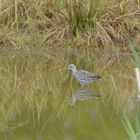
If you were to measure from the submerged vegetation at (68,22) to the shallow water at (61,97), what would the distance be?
28 centimetres

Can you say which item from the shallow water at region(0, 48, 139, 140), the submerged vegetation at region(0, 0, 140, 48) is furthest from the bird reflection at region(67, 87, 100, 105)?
the submerged vegetation at region(0, 0, 140, 48)

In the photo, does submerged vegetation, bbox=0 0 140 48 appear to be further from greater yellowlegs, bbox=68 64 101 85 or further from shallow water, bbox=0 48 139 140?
greater yellowlegs, bbox=68 64 101 85

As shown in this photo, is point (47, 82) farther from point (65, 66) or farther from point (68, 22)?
→ point (68, 22)

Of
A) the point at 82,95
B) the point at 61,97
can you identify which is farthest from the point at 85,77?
the point at 61,97

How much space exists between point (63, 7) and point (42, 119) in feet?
12.2

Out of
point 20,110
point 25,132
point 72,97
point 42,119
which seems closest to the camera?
point 25,132

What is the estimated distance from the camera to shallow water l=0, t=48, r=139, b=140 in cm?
432

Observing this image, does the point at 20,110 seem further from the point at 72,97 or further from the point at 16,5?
the point at 16,5

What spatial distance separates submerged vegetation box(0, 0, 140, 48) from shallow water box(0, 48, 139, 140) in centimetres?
28

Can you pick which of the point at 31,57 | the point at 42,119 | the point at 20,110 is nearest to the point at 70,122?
the point at 42,119

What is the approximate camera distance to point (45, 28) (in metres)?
8.03

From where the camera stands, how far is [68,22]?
7.95 m

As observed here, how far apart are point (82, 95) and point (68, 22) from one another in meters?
2.76

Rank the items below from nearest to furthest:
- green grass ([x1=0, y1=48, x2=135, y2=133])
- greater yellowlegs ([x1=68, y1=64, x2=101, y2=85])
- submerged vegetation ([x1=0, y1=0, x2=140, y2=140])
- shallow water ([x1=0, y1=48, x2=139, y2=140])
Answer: shallow water ([x1=0, y1=48, x2=139, y2=140])
submerged vegetation ([x1=0, y1=0, x2=140, y2=140])
green grass ([x1=0, y1=48, x2=135, y2=133])
greater yellowlegs ([x1=68, y1=64, x2=101, y2=85])
